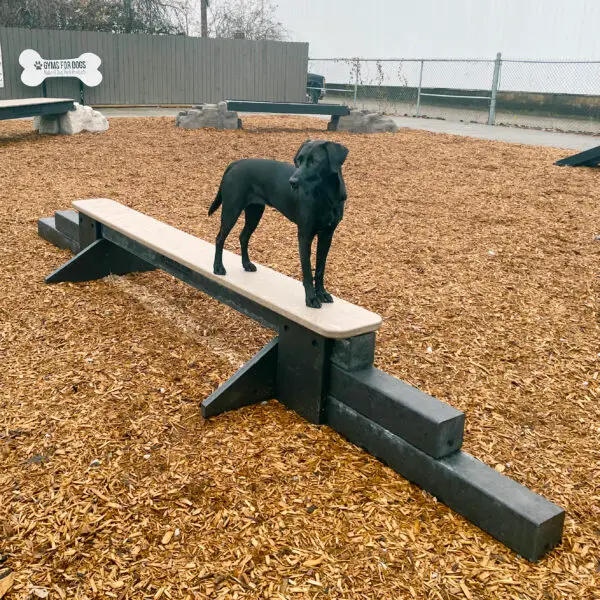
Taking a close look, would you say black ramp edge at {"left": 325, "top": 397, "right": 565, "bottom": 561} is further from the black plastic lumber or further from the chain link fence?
the chain link fence

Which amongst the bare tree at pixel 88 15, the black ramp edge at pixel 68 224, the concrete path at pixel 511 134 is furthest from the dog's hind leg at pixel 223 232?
the bare tree at pixel 88 15

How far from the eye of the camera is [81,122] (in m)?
12.2

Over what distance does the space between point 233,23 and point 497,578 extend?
99.7 ft

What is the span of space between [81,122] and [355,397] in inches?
432

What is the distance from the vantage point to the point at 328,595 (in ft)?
7.07

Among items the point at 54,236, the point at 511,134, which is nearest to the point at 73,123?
the point at 54,236

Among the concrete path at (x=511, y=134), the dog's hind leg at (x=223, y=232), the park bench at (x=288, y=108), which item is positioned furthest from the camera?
the concrete path at (x=511, y=134)

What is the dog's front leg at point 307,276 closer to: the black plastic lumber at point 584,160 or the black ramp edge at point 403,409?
the black ramp edge at point 403,409

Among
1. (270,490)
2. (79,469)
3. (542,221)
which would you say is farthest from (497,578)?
(542,221)

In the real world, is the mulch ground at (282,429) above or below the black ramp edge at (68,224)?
below

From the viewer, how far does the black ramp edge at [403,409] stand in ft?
8.39

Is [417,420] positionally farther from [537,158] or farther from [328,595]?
[537,158]

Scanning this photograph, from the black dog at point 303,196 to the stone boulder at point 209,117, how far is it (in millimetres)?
10001

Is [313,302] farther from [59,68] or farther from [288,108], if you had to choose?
[59,68]
